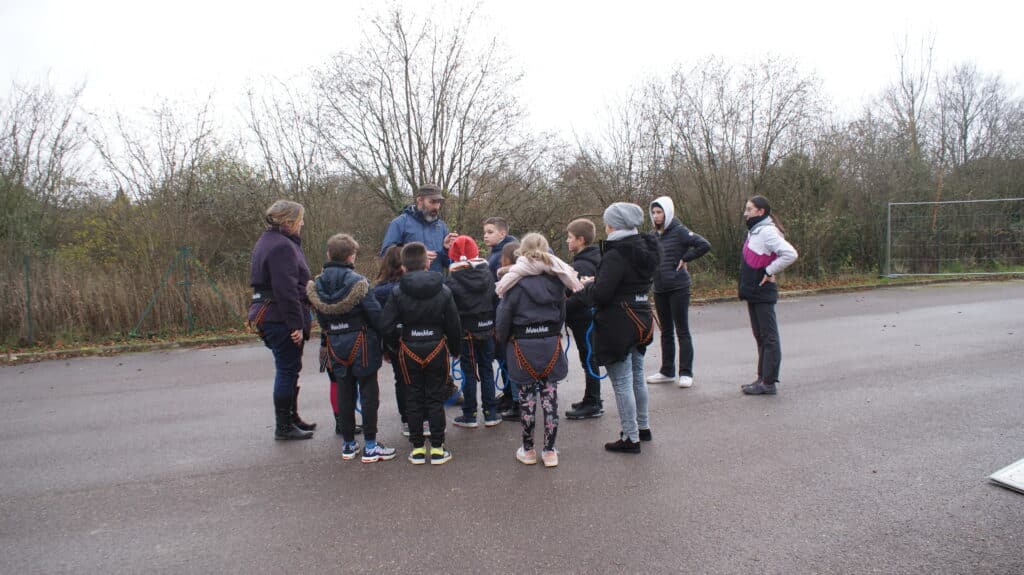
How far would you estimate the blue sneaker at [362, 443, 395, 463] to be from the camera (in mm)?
4879

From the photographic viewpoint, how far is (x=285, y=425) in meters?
5.45

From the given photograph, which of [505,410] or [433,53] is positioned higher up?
[433,53]

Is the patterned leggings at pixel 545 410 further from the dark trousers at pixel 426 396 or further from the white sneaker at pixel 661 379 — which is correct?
the white sneaker at pixel 661 379

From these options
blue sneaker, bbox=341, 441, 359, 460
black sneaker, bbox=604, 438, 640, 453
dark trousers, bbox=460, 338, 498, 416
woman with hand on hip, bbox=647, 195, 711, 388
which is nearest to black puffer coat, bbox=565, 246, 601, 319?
dark trousers, bbox=460, 338, 498, 416

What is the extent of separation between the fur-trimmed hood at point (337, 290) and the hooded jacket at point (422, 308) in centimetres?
24

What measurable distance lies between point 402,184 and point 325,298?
1144cm

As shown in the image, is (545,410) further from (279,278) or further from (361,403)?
(279,278)

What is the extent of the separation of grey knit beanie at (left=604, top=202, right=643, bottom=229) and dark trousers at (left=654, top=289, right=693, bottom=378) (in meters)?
2.19

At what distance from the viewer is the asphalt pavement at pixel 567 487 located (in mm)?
3375

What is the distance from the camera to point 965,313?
1121 cm

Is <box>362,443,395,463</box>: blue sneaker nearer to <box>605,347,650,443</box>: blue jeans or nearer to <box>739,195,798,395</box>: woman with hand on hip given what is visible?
<box>605,347,650,443</box>: blue jeans

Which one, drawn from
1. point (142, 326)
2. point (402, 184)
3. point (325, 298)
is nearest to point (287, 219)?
point (325, 298)

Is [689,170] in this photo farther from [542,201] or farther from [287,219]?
[287,219]

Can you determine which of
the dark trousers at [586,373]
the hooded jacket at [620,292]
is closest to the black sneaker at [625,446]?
the hooded jacket at [620,292]
